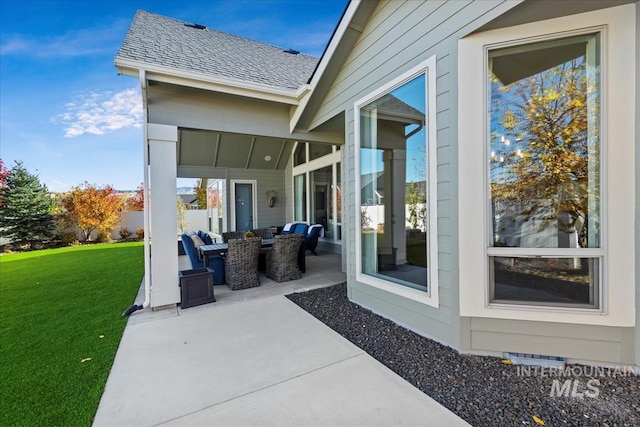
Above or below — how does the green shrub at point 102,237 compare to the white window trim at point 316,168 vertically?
below

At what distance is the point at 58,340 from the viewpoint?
3.32 m

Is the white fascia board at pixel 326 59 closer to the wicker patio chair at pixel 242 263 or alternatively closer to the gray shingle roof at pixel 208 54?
the gray shingle roof at pixel 208 54

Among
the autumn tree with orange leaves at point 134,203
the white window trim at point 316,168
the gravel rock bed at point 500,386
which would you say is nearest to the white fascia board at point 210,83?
the white window trim at point 316,168

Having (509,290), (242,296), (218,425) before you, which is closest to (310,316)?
(242,296)

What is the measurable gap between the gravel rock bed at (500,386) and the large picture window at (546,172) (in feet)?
2.00

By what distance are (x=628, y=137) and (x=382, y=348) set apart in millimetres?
2906

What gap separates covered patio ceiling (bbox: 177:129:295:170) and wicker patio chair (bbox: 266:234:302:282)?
4.83m

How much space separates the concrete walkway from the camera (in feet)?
6.49

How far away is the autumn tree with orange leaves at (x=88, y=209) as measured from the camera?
1329 cm

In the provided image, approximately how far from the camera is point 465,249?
270cm

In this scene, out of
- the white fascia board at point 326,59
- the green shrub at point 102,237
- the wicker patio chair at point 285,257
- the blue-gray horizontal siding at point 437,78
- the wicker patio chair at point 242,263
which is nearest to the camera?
the blue-gray horizontal siding at point 437,78

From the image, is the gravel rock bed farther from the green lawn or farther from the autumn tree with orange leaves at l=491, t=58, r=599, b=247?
the green lawn

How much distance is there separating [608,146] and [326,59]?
3623 millimetres

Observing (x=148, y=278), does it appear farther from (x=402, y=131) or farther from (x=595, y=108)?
(x=595, y=108)
